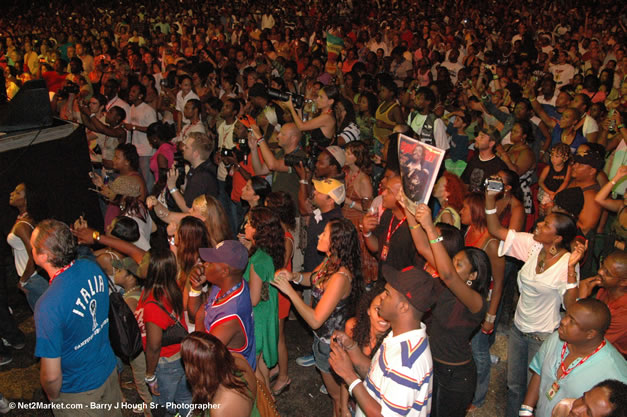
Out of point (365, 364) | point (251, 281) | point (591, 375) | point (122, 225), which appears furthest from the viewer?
point (122, 225)

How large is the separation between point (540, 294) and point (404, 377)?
5.47ft

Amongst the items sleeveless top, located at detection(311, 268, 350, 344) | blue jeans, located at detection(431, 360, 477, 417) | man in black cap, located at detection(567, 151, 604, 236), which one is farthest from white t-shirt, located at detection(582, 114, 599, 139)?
sleeveless top, located at detection(311, 268, 350, 344)

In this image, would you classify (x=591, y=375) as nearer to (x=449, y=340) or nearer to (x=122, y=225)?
(x=449, y=340)

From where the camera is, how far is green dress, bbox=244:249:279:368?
412cm

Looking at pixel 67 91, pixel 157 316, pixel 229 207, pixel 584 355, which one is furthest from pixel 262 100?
pixel 584 355

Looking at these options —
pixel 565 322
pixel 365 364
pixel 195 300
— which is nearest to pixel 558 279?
pixel 565 322

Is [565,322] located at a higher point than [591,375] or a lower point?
higher

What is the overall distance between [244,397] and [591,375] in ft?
6.43

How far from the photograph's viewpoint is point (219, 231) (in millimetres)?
4746

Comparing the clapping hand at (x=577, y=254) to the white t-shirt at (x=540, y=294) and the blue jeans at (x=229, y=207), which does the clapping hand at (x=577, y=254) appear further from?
the blue jeans at (x=229, y=207)

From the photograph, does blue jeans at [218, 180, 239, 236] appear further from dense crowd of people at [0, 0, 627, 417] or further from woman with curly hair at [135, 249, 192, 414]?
woman with curly hair at [135, 249, 192, 414]

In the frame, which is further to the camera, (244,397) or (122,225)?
(122,225)

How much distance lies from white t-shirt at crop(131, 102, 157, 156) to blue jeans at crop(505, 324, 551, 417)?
20.5 ft

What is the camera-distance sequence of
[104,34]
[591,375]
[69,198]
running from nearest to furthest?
[591,375]
[69,198]
[104,34]
